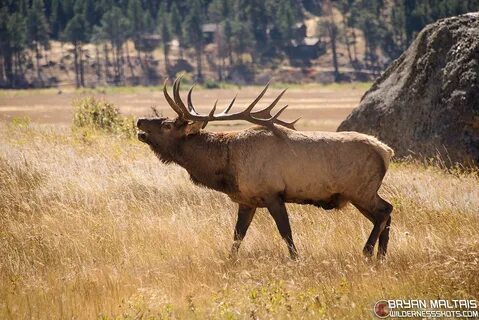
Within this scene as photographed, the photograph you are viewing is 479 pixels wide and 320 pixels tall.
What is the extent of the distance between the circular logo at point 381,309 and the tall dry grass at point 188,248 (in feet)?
0.29

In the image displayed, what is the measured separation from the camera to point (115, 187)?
40.5 feet

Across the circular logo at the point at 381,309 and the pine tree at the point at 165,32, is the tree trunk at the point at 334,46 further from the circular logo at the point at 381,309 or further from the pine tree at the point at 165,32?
the circular logo at the point at 381,309

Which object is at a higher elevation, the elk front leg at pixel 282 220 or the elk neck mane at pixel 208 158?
the elk neck mane at pixel 208 158

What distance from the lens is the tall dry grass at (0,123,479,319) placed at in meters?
6.96

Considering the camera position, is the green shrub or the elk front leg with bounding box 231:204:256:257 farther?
the green shrub

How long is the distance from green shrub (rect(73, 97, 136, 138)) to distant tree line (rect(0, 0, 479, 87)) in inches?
3429

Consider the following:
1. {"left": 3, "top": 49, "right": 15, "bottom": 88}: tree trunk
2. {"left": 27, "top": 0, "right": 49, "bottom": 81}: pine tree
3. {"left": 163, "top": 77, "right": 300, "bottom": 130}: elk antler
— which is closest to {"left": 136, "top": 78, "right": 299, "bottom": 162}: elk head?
{"left": 163, "top": 77, "right": 300, "bottom": 130}: elk antler

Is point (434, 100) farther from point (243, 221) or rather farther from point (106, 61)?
point (106, 61)

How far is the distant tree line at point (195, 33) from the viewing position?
109 m

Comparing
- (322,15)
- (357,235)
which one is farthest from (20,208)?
(322,15)

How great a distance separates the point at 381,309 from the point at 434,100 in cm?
970

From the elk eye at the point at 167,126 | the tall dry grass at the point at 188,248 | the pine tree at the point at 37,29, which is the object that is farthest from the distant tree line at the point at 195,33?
the elk eye at the point at 167,126

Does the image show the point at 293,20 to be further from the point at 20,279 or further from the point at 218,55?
the point at 20,279

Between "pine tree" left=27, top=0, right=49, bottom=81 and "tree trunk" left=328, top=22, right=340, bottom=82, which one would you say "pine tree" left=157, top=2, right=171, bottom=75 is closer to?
"pine tree" left=27, top=0, right=49, bottom=81
